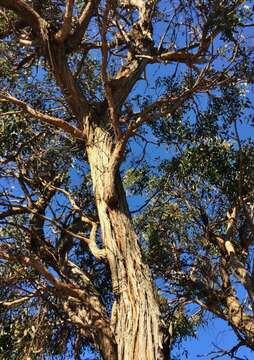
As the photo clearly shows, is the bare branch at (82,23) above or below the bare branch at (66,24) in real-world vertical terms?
above

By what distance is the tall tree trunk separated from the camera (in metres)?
5.00

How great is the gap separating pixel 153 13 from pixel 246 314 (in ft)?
15.5

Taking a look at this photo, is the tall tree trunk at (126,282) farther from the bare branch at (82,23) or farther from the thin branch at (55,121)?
the bare branch at (82,23)

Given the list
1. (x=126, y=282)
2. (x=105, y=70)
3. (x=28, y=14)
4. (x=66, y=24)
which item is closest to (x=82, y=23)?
(x=66, y=24)

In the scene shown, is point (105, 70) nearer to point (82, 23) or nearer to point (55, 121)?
point (55, 121)

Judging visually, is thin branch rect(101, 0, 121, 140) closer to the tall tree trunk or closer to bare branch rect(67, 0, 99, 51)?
the tall tree trunk

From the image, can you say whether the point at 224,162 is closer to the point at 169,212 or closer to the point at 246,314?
the point at 169,212

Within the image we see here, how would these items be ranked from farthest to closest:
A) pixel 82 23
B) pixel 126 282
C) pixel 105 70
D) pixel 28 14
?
pixel 82 23 < pixel 28 14 < pixel 105 70 < pixel 126 282

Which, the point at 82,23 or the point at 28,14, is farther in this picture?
the point at 82,23

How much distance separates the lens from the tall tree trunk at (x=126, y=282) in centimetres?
500

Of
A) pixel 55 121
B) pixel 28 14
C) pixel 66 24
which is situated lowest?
pixel 55 121

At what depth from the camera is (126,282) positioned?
17.8 ft

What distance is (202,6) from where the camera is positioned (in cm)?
707

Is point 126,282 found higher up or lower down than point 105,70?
lower down
